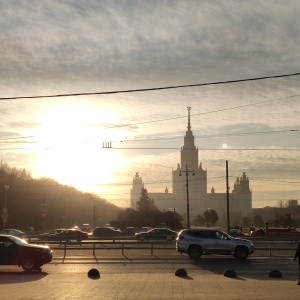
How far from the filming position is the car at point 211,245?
110ft

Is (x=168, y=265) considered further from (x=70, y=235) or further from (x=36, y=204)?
(x=36, y=204)

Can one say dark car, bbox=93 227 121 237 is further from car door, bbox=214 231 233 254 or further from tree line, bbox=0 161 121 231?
car door, bbox=214 231 233 254

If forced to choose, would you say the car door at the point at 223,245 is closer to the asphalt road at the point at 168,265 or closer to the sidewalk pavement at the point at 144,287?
the asphalt road at the point at 168,265

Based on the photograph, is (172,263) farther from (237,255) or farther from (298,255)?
(298,255)

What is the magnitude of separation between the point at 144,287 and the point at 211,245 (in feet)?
50.3

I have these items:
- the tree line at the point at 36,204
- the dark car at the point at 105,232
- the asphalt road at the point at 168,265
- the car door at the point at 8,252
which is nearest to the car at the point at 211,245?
the asphalt road at the point at 168,265

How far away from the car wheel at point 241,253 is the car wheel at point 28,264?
12.9 meters

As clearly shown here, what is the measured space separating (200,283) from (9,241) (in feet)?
34.6

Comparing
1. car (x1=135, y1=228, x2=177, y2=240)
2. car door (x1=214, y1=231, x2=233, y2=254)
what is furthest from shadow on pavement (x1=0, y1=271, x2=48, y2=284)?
car (x1=135, y1=228, x2=177, y2=240)

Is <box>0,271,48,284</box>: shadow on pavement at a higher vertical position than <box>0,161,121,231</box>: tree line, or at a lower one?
lower

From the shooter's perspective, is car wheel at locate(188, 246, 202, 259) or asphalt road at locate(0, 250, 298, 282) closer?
asphalt road at locate(0, 250, 298, 282)

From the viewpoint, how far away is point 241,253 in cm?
3362

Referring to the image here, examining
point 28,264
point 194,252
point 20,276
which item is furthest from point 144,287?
point 194,252

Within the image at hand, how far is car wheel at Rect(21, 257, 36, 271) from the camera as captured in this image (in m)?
26.0
